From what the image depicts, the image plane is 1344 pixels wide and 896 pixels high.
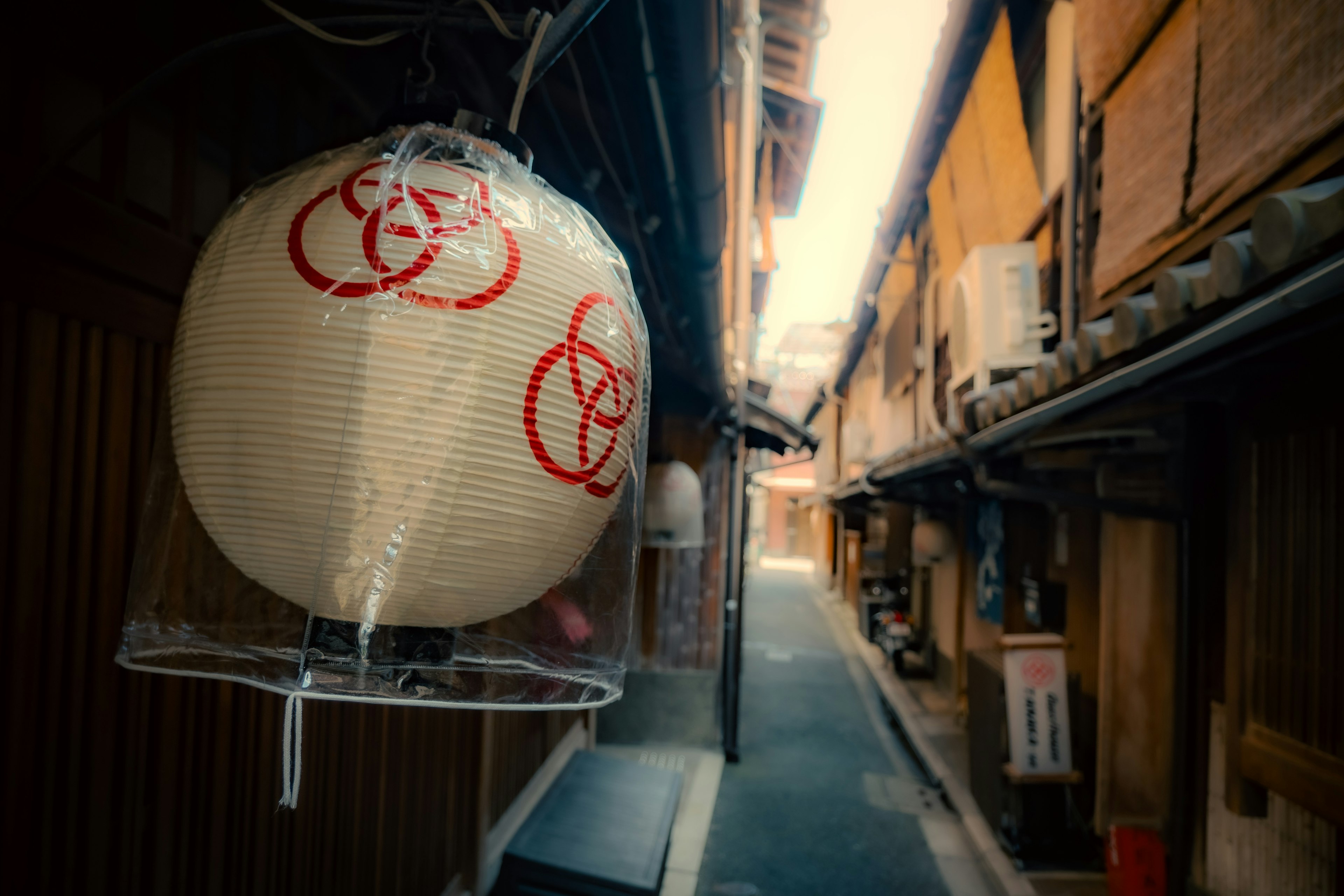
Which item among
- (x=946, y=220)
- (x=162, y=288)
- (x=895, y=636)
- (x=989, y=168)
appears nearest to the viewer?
(x=162, y=288)

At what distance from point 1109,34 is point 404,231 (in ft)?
21.3

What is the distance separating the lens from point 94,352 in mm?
1852

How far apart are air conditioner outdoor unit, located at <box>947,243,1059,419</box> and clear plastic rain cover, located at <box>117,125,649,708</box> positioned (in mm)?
6553

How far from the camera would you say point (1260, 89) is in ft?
12.3

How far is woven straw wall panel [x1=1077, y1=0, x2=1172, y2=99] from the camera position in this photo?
4.96 m

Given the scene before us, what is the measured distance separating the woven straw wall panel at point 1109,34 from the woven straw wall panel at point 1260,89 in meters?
0.79

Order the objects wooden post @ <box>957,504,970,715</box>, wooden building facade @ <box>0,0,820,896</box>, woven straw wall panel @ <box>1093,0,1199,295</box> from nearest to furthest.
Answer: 1. wooden building facade @ <box>0,0,820,896</box>
2. woven straw wall panel @ <box>1093,0,1199,295</box>
3. wooden post @ <box>957,504,970,715</box>

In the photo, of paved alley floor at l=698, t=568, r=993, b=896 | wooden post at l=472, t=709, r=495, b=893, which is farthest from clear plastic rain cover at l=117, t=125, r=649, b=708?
paved alley floor at l=698, t=568, r=993, b=896

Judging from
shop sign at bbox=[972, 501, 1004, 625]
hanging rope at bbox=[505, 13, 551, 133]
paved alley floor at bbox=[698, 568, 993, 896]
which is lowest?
paved alley floor at bbox=[698, 568, 993, 896]

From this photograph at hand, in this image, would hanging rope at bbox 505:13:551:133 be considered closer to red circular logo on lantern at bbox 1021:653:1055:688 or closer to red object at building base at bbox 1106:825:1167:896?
red object at building base at bbox 1106:825:1167:896

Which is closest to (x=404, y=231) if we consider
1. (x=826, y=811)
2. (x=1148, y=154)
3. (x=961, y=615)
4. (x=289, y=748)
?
(x=289, y=748)

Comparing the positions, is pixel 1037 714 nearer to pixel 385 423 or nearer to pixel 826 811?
pixel 826 811

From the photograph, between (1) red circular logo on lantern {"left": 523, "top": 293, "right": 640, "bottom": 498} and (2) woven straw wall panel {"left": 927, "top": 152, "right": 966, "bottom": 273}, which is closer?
(1) red circular logo on lantern {"left": 523, "top": 293, "right": 640, "bottom": 498}

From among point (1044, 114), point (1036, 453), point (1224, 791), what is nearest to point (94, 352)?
point (1224, 791)
